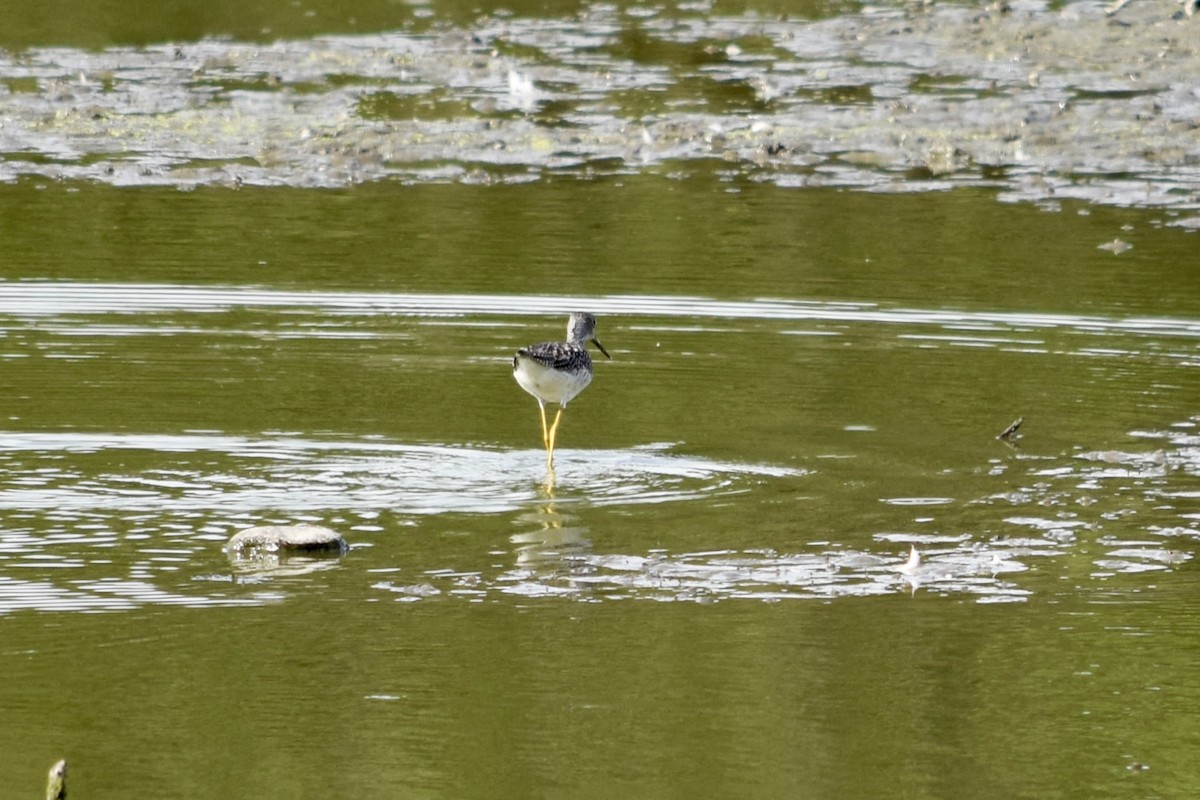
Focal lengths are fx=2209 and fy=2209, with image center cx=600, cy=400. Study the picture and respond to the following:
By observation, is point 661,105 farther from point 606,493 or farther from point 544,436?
point 606,493

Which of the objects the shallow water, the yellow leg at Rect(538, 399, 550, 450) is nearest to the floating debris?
the shallow water

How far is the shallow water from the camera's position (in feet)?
21.6

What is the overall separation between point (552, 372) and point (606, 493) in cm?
96

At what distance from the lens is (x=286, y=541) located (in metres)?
8.51

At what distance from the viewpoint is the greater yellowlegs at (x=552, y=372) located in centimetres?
1046

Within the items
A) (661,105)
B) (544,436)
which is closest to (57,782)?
(544,436)

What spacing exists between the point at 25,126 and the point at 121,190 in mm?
3295

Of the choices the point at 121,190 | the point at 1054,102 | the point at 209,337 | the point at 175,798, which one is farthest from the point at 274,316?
the point at 1054,102

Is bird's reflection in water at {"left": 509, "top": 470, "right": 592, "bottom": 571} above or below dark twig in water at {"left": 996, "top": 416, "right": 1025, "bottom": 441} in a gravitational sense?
below

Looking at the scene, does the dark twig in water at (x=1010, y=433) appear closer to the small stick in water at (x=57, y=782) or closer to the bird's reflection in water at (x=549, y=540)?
the bird's reflection in water at (x=549, y=540)

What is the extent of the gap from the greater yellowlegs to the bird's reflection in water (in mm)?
879

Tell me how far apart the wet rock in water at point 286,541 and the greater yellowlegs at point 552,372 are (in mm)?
1849

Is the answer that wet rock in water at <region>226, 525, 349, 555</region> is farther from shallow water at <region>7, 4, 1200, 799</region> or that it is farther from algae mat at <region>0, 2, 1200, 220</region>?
algae mat at <region>0, 2, 1200, 220</region>

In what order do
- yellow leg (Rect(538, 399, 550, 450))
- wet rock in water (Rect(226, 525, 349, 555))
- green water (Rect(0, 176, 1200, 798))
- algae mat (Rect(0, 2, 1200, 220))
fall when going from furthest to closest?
algae mat (Rect(0, 2, 1200, 220))
yellow leg (Rect(538, 399, 550, 450))
wet rock in water (Rect(226, 525, 349, 555))
green water (Rect(0, 176, 1200, 798))
